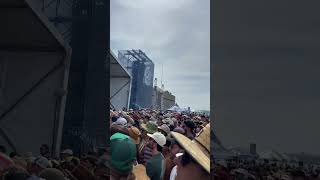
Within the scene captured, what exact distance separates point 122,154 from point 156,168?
1.18m


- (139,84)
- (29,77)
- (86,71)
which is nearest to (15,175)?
(86,71)

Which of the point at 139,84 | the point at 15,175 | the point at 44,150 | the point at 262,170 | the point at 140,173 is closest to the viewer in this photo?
the point at 15,175

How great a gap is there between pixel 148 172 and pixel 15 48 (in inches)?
57.5

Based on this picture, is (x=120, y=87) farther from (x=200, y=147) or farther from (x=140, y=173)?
(x=200, y=147)

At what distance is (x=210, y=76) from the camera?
2402mm

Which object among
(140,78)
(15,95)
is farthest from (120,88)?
(15,95)

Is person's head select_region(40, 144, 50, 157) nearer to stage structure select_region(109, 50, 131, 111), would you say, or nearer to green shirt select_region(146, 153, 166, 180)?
green shirt select_region(146, 153, 166, 180)

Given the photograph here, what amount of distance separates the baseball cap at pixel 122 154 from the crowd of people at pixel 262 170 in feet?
1.74

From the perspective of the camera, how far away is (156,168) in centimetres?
360

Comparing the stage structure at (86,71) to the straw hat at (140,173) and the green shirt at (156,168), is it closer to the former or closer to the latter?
the straw hat at (140,173)

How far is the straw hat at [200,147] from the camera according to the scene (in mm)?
2178

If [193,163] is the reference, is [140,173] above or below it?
below

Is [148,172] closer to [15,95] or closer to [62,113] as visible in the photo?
[62,113]

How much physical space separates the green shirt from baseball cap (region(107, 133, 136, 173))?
38.5 inches
